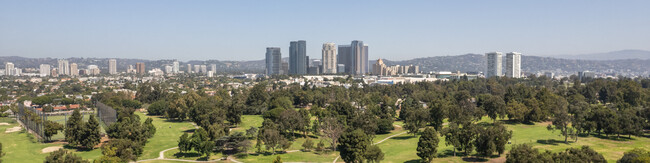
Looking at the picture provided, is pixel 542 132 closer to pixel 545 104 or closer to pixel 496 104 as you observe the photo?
pixel 496 104

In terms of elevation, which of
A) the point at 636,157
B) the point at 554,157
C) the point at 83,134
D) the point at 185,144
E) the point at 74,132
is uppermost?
the point at 636,157

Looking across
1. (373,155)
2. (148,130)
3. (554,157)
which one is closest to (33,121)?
(148,130)

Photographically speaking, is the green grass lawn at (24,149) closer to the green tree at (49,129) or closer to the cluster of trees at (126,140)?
the green tree at (49,129)

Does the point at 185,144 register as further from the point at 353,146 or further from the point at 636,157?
the point at 636,157

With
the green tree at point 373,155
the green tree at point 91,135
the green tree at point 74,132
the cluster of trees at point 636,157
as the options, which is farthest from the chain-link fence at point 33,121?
the cluster of trees at point 636,157

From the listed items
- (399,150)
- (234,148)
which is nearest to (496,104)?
(399,150)

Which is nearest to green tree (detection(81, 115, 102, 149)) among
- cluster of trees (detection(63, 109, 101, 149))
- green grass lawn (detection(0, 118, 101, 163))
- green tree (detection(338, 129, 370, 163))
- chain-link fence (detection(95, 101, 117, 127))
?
cluster of trees (detection(63, 109, 101, 149))
